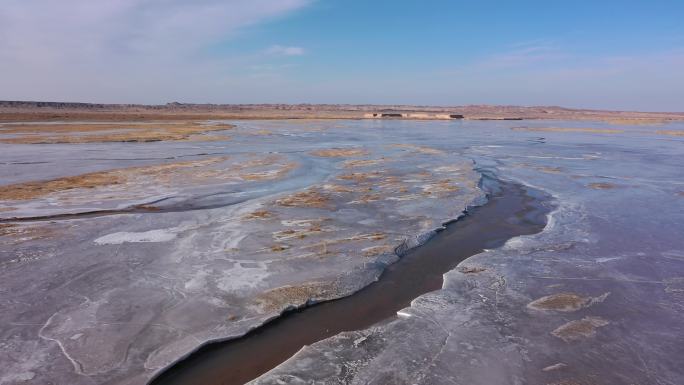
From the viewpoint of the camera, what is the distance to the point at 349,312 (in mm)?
6027

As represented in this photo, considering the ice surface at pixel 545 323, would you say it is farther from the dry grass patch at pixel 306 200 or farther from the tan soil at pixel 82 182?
the tan soil at pixel 82 182

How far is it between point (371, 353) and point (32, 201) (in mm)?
11001

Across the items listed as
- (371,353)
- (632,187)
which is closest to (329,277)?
(371,353)

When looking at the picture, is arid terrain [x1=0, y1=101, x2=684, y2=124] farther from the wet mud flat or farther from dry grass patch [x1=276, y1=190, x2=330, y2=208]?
the wet mud flat

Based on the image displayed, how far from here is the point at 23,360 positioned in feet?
15.2

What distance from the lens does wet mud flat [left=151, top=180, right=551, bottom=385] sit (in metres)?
4.73

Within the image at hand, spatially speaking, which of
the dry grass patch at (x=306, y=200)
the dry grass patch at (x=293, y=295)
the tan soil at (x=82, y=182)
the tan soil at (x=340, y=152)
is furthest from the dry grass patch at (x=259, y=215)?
the tan soil at (x=340, y=152)

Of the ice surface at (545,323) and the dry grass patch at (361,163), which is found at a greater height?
the dry grass patch at (361,163)

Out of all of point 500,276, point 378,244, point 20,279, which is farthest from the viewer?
point 378,244

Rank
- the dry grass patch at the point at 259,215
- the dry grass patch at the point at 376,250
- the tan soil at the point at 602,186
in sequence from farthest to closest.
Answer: the tan soil at the point at 602,186 < the dry grass patch at the point at 259,215 < the dry grass patch at the point at 376,250

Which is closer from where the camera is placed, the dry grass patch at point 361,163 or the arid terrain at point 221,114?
the dry grass patch at point 361,163

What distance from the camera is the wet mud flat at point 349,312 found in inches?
186

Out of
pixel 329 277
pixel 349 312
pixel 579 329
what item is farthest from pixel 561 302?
pixel 329 277

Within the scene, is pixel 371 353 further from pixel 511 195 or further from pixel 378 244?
pixel 511 195
